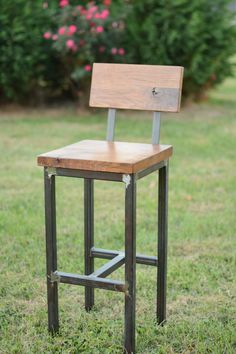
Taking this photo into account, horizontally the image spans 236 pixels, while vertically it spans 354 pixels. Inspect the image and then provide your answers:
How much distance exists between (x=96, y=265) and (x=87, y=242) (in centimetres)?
72

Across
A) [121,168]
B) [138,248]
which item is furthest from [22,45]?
[121,168]

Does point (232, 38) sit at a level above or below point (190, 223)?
above

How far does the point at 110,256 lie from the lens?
3.06 meters

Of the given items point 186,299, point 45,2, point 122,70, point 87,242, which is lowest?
point 186,299

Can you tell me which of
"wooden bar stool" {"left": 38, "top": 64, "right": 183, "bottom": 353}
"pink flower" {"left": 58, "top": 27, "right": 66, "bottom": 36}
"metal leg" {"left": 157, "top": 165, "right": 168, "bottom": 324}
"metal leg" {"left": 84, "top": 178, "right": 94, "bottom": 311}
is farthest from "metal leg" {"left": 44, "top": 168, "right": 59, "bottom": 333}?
"pink flower" {"left": 58, "top": 27, "right": 66, "bottom": 36}

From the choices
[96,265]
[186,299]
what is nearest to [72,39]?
[96,265]

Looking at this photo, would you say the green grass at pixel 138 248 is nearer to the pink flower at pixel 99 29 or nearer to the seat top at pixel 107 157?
the seat top at pixel 107 157

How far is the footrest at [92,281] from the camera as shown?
2654mm

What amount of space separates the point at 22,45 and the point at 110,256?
567 centimetres

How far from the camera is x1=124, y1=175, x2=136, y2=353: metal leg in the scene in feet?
8.41

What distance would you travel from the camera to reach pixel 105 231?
4.23 m

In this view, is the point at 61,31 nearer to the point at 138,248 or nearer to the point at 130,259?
the point at 138,248

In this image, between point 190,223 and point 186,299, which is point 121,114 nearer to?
point 190,223

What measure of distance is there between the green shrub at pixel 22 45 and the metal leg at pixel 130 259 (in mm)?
5830
